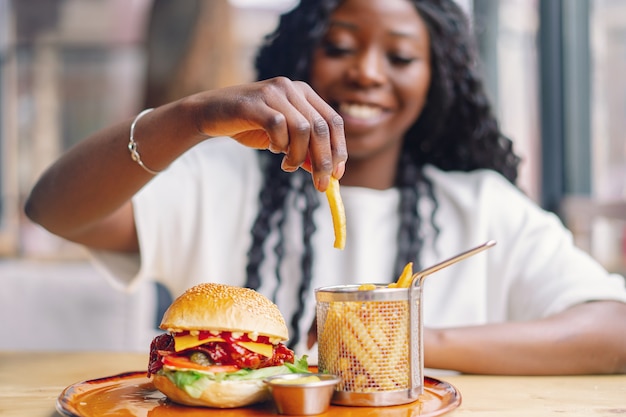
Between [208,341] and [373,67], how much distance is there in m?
1.07

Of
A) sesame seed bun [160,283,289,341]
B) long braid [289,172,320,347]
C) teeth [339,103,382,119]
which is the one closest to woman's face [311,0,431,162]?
teeth [339,103,382,119]

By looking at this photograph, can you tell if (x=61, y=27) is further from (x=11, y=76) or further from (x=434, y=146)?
(x=434, y=146)

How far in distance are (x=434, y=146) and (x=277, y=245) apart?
59 centimetres

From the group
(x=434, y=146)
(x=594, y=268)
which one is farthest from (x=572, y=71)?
(x=594, y=268)

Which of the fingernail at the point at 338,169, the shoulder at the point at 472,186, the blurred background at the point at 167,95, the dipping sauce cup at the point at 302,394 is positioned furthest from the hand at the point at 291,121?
the blurred background at the point at 167,95

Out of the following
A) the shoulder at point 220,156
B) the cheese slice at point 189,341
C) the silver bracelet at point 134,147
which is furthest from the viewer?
the shoulder at point 220,156

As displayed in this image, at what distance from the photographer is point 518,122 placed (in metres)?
3.78

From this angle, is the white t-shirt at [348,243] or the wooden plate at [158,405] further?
the white t-shirt at [348,243]

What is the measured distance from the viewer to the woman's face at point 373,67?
80.7 inches

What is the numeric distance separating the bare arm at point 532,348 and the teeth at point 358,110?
0.69 metres

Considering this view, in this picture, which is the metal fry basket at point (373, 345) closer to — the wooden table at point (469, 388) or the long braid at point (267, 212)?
the wooden table at point (469, 388)

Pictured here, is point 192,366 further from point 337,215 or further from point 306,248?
point 306,248

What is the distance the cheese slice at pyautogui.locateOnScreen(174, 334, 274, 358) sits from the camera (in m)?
1.19

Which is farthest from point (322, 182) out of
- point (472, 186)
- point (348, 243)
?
point (472, 186)
